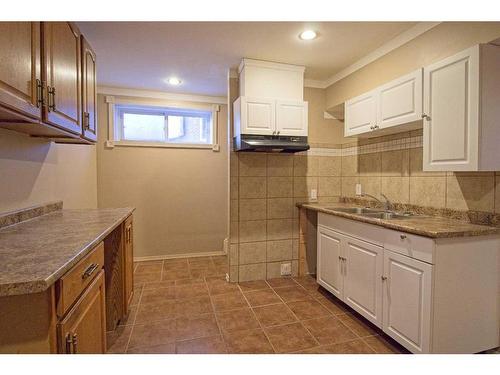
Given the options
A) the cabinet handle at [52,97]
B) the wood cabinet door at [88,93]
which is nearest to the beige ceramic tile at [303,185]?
the wood cabinet door at [88,93]

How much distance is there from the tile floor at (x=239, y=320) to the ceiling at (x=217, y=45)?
7.49ft


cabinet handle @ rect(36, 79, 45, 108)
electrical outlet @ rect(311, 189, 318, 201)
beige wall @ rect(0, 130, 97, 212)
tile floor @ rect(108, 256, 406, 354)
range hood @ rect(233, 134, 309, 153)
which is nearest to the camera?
cabinet handle @ rect(36, 79, 45, 108)

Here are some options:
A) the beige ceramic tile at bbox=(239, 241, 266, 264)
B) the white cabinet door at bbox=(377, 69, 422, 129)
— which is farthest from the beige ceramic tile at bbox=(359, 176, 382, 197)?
the beige ceramic tile at bbox=(239, 241, 266, 264)

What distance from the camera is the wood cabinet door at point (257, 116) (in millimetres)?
2527

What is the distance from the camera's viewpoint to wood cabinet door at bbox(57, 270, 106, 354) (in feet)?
3.15

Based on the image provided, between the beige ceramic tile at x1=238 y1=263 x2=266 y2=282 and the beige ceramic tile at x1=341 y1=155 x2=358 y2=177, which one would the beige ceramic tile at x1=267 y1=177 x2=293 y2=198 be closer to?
the beige ceramic tile at x1=341 y1=155 x2=358 y2=177

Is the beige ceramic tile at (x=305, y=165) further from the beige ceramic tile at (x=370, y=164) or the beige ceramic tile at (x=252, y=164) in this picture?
the beige ceramic tile at (x=370, y=164)

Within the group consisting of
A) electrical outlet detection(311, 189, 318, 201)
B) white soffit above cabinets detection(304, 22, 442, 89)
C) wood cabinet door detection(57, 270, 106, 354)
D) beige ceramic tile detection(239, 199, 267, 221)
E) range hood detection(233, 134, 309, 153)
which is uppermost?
white soffit above cabinets detection(304, 22, 442, 89)

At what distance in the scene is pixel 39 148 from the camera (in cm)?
204

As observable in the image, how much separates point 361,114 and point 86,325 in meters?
2.47

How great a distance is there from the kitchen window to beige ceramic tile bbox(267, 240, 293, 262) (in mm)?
1710
